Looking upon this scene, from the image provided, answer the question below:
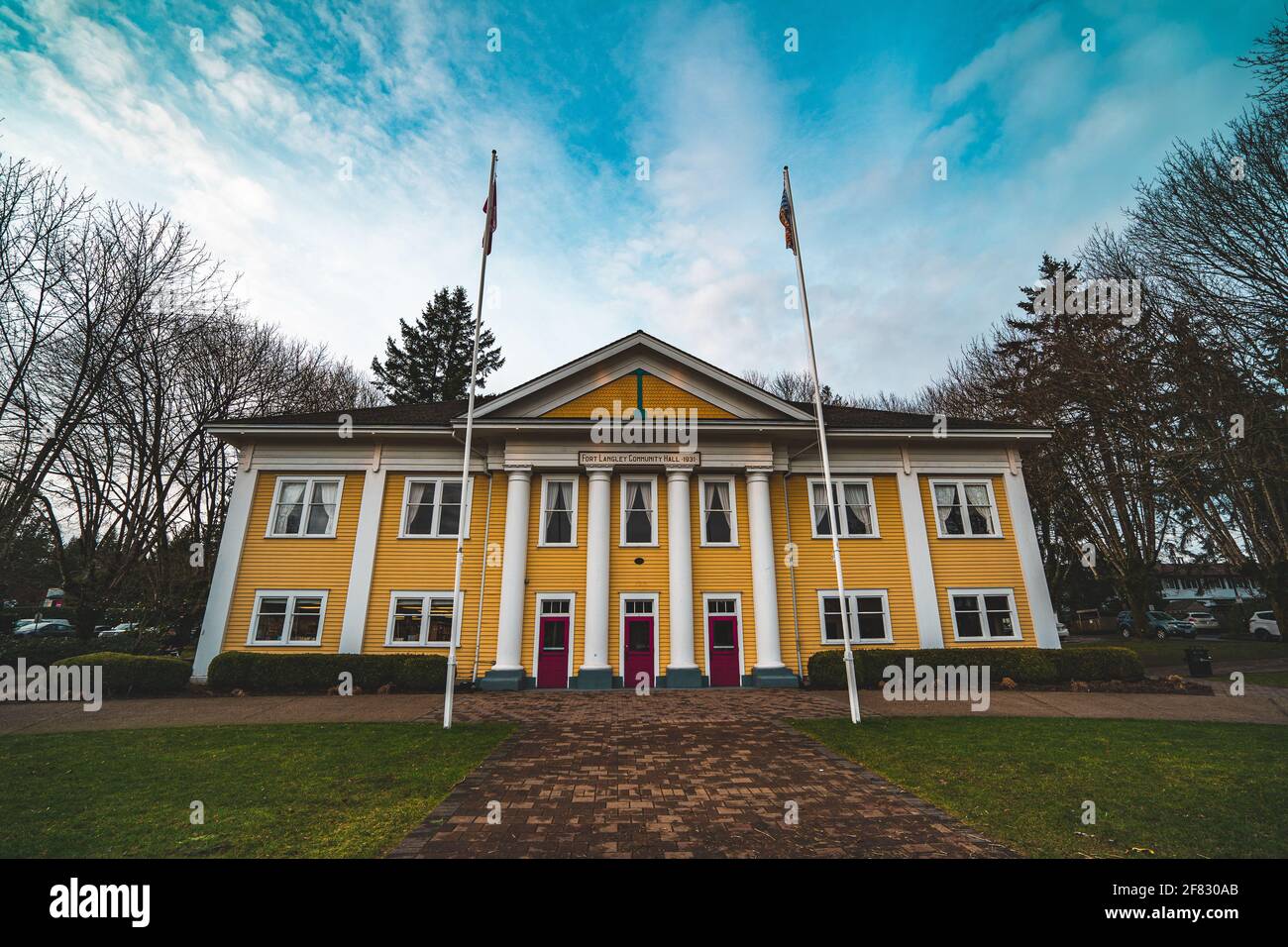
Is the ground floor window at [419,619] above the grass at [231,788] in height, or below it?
above

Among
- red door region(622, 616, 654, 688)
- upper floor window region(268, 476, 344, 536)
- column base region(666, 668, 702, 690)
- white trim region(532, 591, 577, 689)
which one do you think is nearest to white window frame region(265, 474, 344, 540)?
upper floor window region(268, 476, 344, 536)

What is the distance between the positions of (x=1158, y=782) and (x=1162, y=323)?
64.3 ft

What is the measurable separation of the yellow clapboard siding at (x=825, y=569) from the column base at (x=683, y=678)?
3296mm

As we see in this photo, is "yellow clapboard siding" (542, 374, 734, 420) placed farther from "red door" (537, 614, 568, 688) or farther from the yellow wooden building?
"red door" (537, 614, 568, 688)

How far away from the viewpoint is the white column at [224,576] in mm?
17578

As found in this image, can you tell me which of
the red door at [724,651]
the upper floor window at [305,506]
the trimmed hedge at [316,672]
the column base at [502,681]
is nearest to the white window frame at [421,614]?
the trimmed hedge at [316,672]

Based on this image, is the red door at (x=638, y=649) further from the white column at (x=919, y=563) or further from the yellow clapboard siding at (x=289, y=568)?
the yellow clapboard siding at (x=289, y=568)

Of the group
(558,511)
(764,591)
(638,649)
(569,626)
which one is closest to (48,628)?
(558,511)

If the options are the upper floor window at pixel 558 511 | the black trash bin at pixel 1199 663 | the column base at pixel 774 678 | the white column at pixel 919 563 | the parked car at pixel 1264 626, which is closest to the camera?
the column base at pixel 774 678

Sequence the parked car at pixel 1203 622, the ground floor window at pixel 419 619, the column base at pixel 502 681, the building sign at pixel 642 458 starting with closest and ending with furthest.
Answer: the column base at pixel 502 681, the ground floor window at pixel 419 619, the building sign at pixel 642 458, the parked car at pixel 1203 622

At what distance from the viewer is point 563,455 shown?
1938 centimetres

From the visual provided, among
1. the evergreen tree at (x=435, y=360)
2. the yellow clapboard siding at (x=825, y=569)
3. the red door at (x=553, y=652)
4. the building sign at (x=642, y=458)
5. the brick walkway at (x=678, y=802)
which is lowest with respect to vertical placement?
the brick walkway at (x=678, y=802)
